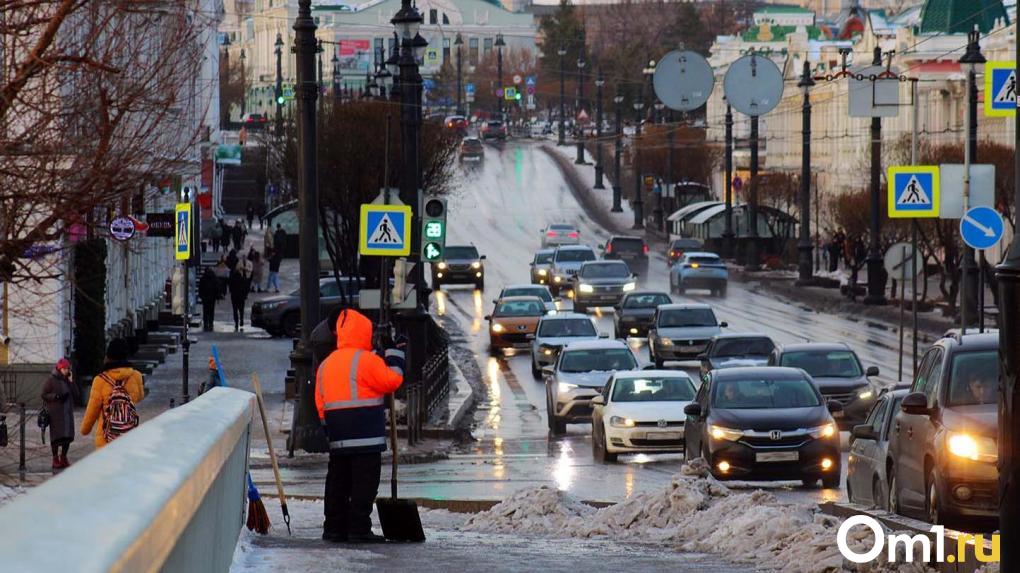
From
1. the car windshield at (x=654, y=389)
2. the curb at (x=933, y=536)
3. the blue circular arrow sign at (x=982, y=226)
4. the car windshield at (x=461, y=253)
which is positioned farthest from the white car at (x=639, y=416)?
the car windshield at (x=461, y=253)

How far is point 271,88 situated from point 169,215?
445 feet

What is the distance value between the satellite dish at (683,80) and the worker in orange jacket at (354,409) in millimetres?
18010

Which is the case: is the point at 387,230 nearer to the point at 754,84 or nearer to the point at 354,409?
the point at 754,84

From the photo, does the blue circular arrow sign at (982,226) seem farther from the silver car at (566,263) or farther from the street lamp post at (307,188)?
the silver car at (566,263)

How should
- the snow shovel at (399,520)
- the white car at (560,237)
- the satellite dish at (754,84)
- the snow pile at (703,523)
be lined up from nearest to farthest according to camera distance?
1. the snow pile at (703,523)
2. the snow shovel at (399,520)
3. the satellite dish at (754,84)
4. the white car at (560,237)

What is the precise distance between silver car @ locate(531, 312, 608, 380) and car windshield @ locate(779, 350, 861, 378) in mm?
9568

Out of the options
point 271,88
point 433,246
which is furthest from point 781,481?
point 271,88

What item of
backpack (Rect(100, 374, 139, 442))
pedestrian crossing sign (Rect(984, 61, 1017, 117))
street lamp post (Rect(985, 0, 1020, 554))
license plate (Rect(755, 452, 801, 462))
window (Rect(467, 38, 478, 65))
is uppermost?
window (Rect(467, 38, 478, 65))

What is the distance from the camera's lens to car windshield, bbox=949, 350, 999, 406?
13.6 m

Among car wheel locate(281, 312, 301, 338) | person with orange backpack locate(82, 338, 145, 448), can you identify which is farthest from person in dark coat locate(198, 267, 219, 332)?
person with orange backpack locate(82, 338, 145, 448)

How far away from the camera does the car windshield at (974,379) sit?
13609mm

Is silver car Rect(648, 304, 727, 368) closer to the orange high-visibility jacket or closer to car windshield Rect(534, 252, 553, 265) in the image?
car windshield Rect(534, 252, 553, 265)

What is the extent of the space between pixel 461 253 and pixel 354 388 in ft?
180

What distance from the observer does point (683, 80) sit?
1172 inches
